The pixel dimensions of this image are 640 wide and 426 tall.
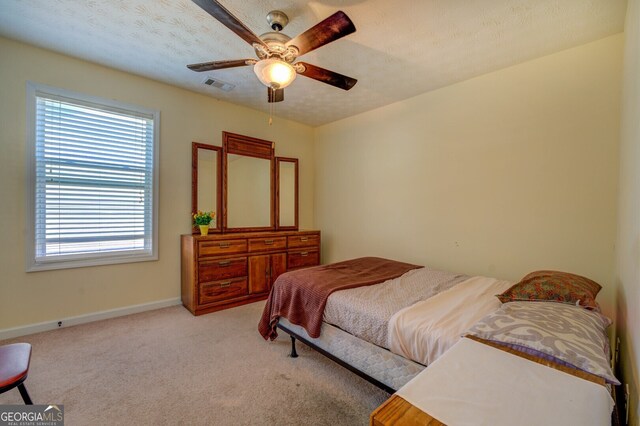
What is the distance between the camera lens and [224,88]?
11.2 feet

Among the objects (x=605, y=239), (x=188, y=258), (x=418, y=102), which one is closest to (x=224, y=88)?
(x=188, y=258)

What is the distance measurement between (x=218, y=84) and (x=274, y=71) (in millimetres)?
1736

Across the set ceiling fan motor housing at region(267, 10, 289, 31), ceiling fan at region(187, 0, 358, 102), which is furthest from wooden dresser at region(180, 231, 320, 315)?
ceiling fan motor housing at region(267, 10, 289, 31)

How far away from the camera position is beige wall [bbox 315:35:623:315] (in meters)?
2.34

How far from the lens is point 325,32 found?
166 cm

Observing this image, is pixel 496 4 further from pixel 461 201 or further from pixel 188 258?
pixel 188 258

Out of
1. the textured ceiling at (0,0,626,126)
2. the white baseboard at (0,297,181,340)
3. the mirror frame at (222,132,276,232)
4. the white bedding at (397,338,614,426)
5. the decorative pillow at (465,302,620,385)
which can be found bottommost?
the white baseboard at (0,297,181,340)

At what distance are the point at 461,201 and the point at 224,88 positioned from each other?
317 centimetres

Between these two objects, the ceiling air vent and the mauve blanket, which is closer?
the mauve blanket

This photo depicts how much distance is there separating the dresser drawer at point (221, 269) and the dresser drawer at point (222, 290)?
61 mm

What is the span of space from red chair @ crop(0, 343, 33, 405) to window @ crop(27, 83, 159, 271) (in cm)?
156

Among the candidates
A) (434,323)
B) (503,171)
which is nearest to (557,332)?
(434,323)

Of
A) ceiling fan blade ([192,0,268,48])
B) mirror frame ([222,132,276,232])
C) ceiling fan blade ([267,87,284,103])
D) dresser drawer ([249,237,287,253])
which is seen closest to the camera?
ceiling fan blade ([192,0,268,48])

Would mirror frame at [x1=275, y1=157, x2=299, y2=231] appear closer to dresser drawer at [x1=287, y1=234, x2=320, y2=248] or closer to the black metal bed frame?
dresser drawer at [x1=287, y1=234, x2=320, y2=248]
